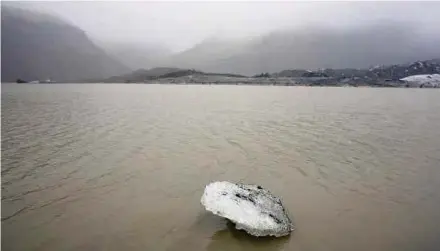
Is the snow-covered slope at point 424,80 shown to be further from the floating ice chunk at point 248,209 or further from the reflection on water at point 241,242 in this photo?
the reflection on water at point 241,242

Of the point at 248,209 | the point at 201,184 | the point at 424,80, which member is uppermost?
the point at 248,209

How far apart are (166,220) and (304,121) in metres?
13.2

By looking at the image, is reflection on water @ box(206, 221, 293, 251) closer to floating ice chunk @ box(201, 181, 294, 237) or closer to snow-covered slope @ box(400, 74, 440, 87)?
floating ice chunk @ box(201, 181, 294, 237)

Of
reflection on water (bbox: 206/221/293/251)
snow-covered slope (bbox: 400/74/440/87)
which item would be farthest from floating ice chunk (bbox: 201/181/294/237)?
snow-covered slope (bbox: 400/74/440/87)

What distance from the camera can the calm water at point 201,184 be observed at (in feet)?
19.0

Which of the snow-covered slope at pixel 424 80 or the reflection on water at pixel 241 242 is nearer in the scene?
the reflection on water at pixel 241 242

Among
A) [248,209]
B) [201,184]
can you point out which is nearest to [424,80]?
[201,184]

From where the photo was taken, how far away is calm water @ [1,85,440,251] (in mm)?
5797

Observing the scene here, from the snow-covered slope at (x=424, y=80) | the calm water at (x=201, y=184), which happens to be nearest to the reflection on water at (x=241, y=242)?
the calm water at (x=201, y=184)

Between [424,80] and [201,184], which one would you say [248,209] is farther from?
[424,80]

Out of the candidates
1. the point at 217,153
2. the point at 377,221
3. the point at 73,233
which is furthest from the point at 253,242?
the point at 217,153

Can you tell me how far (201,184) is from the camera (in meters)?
8.20

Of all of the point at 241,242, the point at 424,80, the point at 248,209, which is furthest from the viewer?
the point at 424,80

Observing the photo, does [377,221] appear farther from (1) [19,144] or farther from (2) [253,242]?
(1) [19,144]
